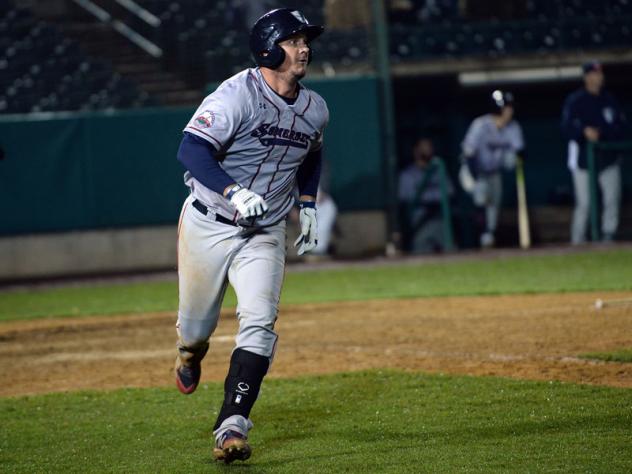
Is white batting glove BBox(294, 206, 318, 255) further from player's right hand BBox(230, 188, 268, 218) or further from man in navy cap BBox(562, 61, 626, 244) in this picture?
man in navy cap BBox(562, 61, 626, 244)

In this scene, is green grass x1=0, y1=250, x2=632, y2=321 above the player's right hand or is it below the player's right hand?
below

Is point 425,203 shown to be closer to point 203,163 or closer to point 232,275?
point 232,275

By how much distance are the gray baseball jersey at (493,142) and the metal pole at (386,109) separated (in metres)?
1.69

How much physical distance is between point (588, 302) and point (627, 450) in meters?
5.10

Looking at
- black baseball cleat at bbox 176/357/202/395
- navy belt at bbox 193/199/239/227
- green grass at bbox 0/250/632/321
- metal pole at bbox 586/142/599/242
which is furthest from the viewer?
metal pole at bbox 586/142/599/242

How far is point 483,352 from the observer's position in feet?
23.7

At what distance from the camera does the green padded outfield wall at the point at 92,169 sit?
52.3 feet

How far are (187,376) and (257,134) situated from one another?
137 cm

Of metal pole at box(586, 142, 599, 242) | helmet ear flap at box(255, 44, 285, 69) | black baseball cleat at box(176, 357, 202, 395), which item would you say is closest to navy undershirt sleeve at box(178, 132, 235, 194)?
helmet ear flap at box(255, 44, 285, 69)

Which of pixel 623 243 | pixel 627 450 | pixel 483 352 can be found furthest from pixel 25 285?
pixel 627 450

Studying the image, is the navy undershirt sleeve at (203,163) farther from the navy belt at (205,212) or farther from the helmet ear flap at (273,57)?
the helmet ear flap at (273,57)

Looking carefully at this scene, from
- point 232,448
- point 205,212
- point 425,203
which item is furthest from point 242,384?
point 425,203

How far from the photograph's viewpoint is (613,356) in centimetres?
671

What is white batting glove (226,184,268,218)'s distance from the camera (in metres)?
4.63
